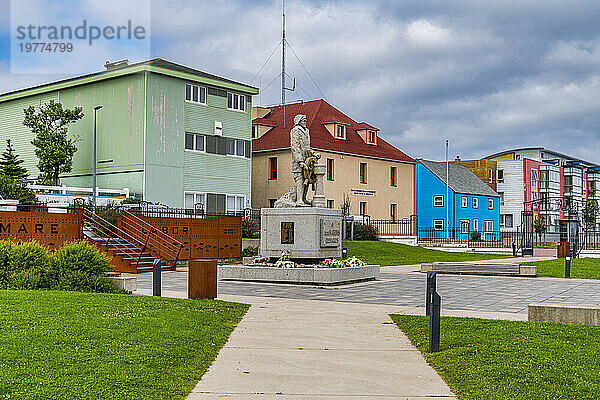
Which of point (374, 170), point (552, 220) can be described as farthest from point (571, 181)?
point (374, 170)

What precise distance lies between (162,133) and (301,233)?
2217 cm

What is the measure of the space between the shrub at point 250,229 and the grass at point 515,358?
22783 mm

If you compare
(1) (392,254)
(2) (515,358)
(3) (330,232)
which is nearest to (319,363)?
(2) (515,358)

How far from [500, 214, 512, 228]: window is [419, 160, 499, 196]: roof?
12.0m

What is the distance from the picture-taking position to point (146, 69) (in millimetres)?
39500

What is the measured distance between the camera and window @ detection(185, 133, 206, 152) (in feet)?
137

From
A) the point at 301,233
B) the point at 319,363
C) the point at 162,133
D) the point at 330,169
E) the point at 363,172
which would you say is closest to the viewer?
the point at 319,363

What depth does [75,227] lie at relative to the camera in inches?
974

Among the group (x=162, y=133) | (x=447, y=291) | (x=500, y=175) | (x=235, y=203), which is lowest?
(x=447, y=291)

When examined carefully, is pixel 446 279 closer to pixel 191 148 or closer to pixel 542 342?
pixel 542 342

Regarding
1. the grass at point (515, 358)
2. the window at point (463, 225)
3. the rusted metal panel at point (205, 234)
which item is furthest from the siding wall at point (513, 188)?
the grass at point (515, 358)

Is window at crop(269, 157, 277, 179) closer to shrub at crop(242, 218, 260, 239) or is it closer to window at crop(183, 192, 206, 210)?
window at crop(183, 192, 206, 210)

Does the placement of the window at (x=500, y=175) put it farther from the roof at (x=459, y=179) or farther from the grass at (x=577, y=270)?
the grass at (x=577, y=270)

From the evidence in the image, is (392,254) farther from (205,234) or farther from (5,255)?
(5,255)
